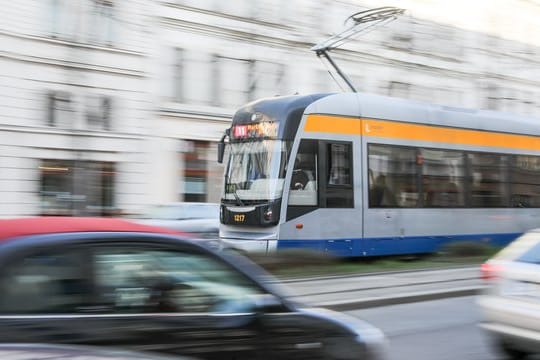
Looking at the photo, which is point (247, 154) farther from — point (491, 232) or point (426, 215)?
point (491, 232)

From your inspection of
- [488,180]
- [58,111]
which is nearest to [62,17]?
[58,111]

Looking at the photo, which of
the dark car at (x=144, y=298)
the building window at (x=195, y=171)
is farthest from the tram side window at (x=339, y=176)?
the building window at (x=195, y=171)

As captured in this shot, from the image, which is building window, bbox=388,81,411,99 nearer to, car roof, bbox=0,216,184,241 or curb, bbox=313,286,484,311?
curb, bbox=313,286,484,311

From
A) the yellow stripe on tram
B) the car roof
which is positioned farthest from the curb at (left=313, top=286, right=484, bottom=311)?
the car roof

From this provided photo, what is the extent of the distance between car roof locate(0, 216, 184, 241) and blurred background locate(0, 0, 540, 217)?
51.3ft

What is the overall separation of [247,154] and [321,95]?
196 cm

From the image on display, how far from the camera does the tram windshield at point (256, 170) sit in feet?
44.0

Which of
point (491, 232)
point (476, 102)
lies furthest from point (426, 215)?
point (476, 102)

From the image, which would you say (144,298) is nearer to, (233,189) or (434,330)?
(434,330)

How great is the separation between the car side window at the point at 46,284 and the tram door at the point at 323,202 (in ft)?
32.4

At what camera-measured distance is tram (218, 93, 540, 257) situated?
13523 millimetres

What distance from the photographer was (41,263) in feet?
11.3

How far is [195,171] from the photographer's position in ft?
91.0

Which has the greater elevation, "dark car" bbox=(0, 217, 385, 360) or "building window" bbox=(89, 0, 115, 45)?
"building window" bbox=(89, 0, 115, 45)
